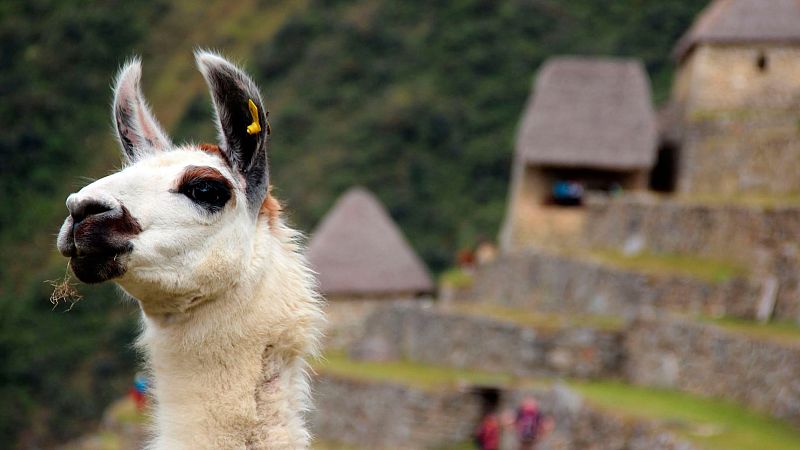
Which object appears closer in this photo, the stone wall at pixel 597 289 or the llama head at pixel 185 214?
the llama head at pixel 185 214

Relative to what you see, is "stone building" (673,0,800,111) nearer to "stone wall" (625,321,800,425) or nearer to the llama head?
"stone wall" (625,321,800,425)

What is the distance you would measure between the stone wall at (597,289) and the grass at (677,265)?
140 millimetres

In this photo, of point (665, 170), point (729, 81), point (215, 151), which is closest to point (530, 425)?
point (729, 81)

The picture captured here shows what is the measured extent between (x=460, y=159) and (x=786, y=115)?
19259 millimetres

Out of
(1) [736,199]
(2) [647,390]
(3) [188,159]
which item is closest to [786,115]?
(1) [736,199]

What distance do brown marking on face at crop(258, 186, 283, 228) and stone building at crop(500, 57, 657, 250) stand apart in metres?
17.8

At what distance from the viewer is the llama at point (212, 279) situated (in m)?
2.71

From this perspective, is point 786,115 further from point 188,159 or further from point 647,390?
point 188,159

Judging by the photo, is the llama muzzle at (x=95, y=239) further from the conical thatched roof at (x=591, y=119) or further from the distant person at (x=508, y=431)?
the conical thatched roof at (x=591, y=119)

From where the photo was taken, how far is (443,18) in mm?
42812

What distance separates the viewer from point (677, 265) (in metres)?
15.6

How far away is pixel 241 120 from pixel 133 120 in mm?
374

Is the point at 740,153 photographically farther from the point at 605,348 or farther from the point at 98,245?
the point at 98,245

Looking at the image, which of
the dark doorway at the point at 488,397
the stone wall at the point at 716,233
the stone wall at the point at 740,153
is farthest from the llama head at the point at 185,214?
the dark doorway at the point at 488,397
